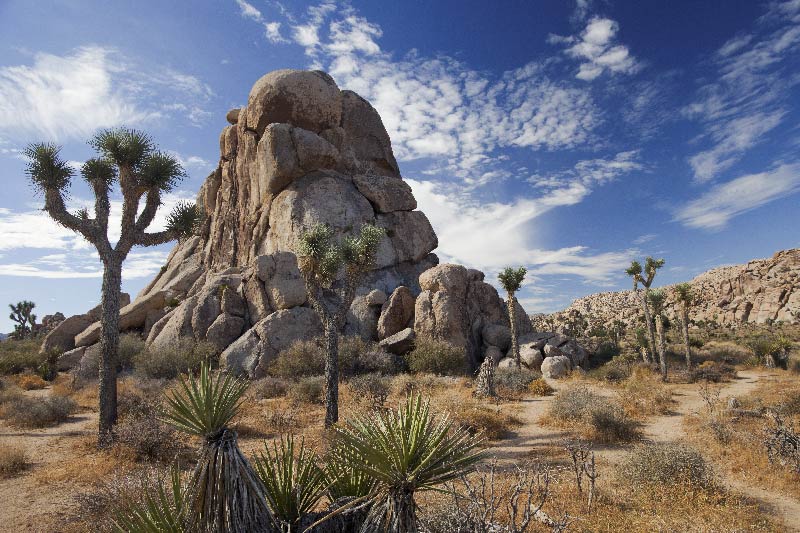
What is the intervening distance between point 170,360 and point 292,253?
9808 mm

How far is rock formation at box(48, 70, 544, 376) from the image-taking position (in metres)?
26.6

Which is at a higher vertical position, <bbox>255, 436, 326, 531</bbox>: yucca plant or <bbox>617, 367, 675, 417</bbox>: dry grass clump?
<bbox>255, 436, 326, 531</bbox>: yucca plant

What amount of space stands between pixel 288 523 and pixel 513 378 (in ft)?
60.0

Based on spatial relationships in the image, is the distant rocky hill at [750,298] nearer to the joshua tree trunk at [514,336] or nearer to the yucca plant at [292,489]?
the joshua tree trunk at [514,336]

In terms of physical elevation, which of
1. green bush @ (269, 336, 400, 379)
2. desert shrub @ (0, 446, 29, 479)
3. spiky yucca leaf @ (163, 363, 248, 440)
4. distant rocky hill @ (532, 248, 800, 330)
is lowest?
desert shrub @ (0, 446, 29, 479)

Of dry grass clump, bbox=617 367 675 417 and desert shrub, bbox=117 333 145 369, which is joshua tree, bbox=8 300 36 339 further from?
dry grass clump, bbox=617 367 675 417

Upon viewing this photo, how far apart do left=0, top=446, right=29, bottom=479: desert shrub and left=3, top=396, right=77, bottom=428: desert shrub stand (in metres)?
4.95

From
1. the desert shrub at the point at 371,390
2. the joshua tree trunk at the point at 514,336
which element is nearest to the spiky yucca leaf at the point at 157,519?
the desert shrub at the point at 371,390

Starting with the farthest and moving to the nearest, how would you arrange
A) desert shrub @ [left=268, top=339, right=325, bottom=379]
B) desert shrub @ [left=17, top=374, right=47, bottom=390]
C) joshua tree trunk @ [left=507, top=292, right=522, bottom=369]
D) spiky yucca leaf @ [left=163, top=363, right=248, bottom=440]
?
joshua tree trunk @ [left=507, top=292, right=522, bottom=369]
desert shrub @ [left=17, top=374, right=47, bottom=390]
desert shrub @ [left=268, top=339, right=325, bottom=379]
spiky yucca leaf @ [left=163, top=363, right=248, bottom=440]

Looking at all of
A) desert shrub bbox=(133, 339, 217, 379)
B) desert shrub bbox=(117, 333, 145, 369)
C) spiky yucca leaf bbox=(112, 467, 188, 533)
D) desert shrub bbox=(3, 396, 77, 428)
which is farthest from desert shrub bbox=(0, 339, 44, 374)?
spiky yucca leaf bbox=(112, 467, 188, 533)

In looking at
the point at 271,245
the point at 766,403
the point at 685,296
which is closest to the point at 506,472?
the point at 766,403

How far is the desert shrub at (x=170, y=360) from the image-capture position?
76.9 feet

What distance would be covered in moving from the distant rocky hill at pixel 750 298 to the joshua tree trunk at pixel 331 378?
45290mm

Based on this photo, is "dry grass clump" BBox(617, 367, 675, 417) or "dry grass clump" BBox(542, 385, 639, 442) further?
"dry grass clump" BBox(617, 367, 675, 417)
